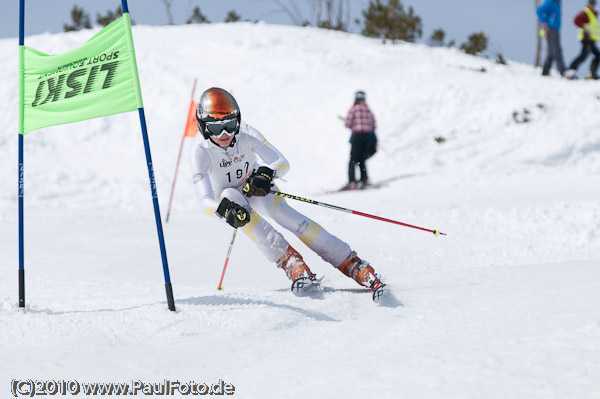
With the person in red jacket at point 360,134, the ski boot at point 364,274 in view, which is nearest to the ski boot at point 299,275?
the ski boot at point 364,274

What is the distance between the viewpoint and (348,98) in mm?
14172

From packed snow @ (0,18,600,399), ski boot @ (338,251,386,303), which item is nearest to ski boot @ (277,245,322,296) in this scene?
packed snow @ (0,18,600,399)

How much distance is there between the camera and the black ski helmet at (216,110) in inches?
167

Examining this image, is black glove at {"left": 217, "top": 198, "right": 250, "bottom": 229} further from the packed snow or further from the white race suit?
the packed snow

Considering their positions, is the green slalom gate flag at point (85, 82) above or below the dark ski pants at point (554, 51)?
below

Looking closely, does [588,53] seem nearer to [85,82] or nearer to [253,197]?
[253,197]

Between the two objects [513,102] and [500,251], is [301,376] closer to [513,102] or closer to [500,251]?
[500,251]

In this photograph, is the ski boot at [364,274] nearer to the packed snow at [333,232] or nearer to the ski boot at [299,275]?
the packed snow at [333,232]

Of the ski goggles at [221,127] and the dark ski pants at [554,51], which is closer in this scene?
the ski goggles at [221,127]

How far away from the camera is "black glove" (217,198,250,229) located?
3.98 m

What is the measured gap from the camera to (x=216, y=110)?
423 cm

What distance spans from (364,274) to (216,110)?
Answer: 155 cm

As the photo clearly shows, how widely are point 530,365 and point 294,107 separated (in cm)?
1294

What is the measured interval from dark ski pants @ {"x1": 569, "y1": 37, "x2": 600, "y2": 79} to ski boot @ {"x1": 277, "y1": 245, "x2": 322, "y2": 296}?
37.1ft
